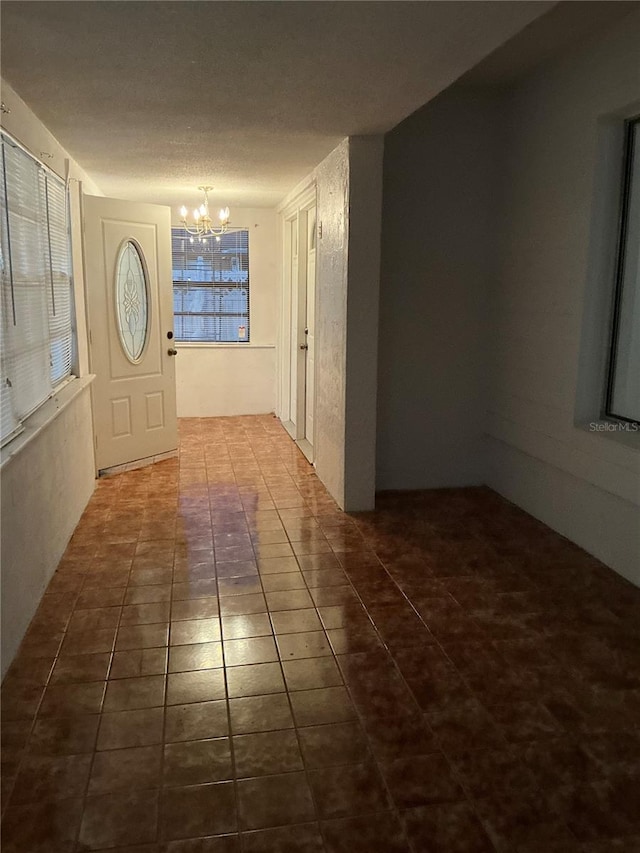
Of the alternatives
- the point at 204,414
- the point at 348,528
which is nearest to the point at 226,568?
the point at 348,528

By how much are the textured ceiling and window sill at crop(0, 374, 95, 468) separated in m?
1.51

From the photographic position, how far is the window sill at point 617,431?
3447 mm

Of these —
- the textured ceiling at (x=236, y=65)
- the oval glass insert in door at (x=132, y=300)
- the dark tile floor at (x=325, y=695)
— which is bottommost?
the dark tile floor at (x=325, y=695)

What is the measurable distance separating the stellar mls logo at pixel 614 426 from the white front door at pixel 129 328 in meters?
3.54

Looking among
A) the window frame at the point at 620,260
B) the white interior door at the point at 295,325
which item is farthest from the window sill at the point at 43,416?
the window frame at the point at 620,260

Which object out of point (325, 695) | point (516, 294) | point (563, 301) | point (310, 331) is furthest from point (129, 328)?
point (325, 695)

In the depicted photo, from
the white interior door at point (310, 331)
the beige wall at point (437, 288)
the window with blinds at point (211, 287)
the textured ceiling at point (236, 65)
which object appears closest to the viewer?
the textured ceiling at point (236, 65)

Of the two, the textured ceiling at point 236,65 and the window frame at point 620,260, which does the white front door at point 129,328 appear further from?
the window frame at point 620,260

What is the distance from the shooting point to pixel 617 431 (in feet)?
12.0

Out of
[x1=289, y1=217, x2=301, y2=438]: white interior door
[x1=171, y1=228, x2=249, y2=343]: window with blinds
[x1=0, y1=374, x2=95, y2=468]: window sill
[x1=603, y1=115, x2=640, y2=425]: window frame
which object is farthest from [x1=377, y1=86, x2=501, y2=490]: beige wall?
[x1=171, y1=228, x2=249, y2=343]: window with blinds

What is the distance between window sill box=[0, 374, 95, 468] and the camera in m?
2.73

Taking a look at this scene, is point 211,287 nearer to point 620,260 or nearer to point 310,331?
point 310,331

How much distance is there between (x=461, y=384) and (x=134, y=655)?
3061 mm

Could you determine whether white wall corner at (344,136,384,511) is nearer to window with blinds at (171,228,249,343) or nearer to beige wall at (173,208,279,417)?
beige wall at (173,208,279,417)
